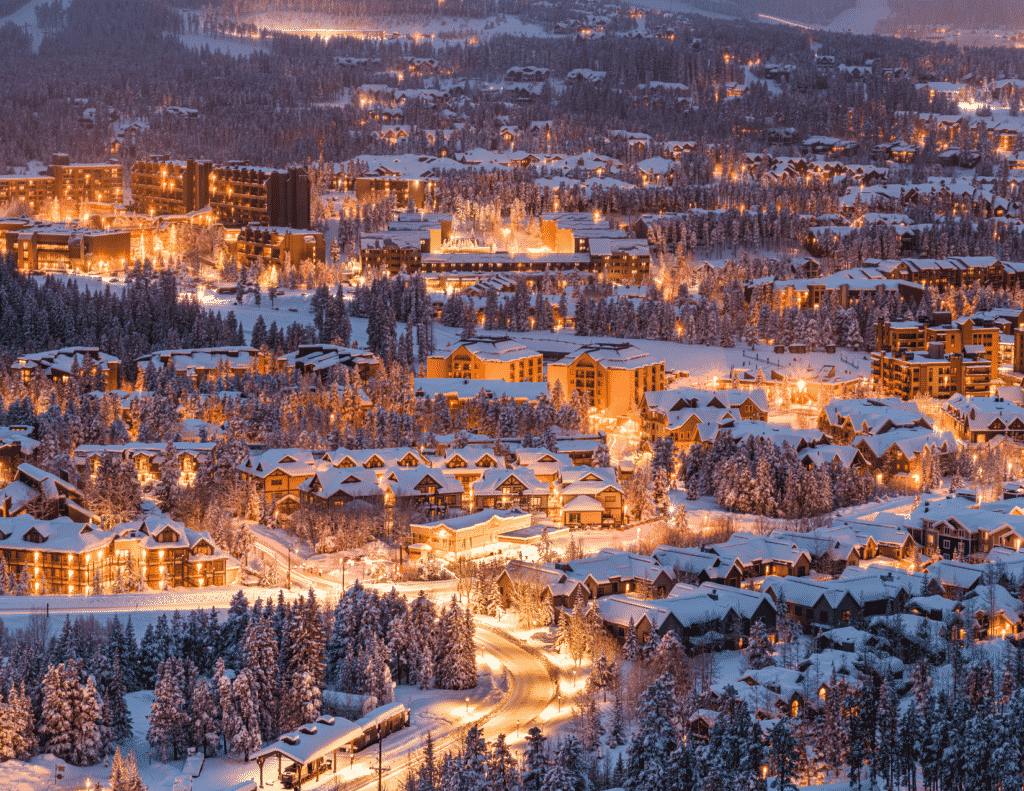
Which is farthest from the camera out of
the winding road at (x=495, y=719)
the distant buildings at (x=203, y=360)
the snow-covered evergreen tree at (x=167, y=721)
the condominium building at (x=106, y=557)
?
the distant buildings at (x=203, y=360)

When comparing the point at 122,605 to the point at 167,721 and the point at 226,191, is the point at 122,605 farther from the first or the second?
the point at 226,191

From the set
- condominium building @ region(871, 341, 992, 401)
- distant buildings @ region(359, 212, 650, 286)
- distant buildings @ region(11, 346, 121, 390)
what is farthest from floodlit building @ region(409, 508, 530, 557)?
distant buildings @ region(359, 212, 650, 286)

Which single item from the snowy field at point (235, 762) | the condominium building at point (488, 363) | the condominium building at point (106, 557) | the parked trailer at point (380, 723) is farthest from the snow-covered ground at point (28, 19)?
the parked trailer at point (380, 723)

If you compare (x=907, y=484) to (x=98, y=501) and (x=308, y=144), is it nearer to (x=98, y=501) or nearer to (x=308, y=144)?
(x=98, y=501)

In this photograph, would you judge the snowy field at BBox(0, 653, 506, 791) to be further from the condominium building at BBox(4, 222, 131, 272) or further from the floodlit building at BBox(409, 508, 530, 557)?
the condominium building at BBox(4, 222, 131, 272)

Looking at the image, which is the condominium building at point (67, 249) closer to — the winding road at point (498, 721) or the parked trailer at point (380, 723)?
the winding road at point (498, 721)

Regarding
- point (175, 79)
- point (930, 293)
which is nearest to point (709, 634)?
point (930, 293)

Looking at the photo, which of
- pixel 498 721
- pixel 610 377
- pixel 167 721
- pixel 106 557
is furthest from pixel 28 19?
pixel 498 721
